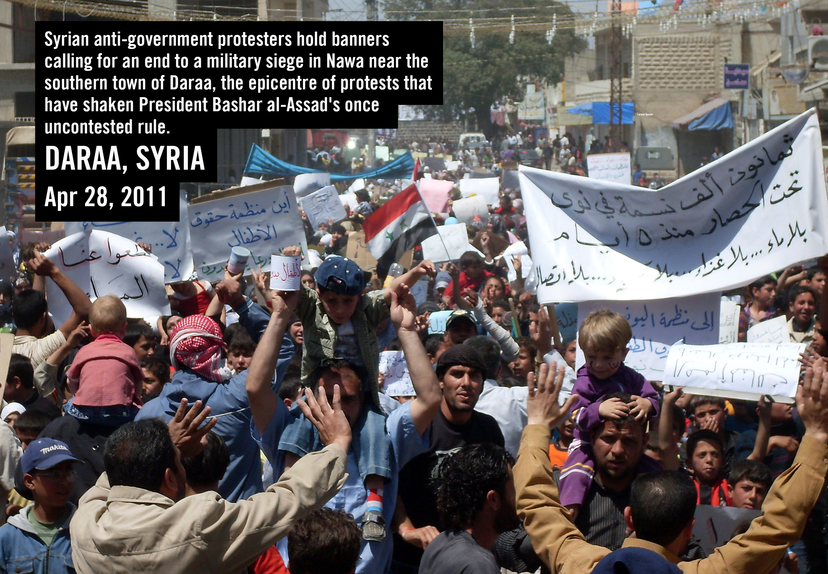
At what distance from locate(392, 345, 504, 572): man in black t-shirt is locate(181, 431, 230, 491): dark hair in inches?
31.1

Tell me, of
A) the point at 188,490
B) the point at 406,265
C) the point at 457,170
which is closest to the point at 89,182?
the point at 406,265

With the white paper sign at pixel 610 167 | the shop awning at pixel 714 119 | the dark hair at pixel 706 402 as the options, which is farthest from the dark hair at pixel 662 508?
the shop awning at pixel 714 119

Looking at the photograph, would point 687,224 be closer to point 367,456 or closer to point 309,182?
point 367,456

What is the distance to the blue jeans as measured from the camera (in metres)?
3.43

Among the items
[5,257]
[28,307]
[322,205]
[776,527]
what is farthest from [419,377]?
[322,205]

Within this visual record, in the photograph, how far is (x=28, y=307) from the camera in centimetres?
589

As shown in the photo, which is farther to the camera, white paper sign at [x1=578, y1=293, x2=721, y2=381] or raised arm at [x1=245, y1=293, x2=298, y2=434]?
white paper sign at [x1=578, y1=293, x2=721, y2=381]

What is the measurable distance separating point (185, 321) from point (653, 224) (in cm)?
274

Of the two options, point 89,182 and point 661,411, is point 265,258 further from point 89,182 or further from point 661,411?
point 661,411

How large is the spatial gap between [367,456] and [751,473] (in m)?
1.77

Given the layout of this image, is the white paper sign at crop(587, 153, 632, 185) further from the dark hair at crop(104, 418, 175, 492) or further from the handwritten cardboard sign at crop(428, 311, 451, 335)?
the dark hair at crop(104, 418, 175, 492)

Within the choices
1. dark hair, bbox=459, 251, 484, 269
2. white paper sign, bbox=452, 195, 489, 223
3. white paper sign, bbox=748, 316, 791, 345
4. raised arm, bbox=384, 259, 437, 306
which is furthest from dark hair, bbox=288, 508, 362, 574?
white paper sign, bbox=452, 195, 489, 223

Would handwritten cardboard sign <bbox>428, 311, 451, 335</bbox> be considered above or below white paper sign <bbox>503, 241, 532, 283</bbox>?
below

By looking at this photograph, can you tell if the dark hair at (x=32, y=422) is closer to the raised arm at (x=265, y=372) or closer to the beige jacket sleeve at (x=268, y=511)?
the raised arm at (x=265, y=372)
